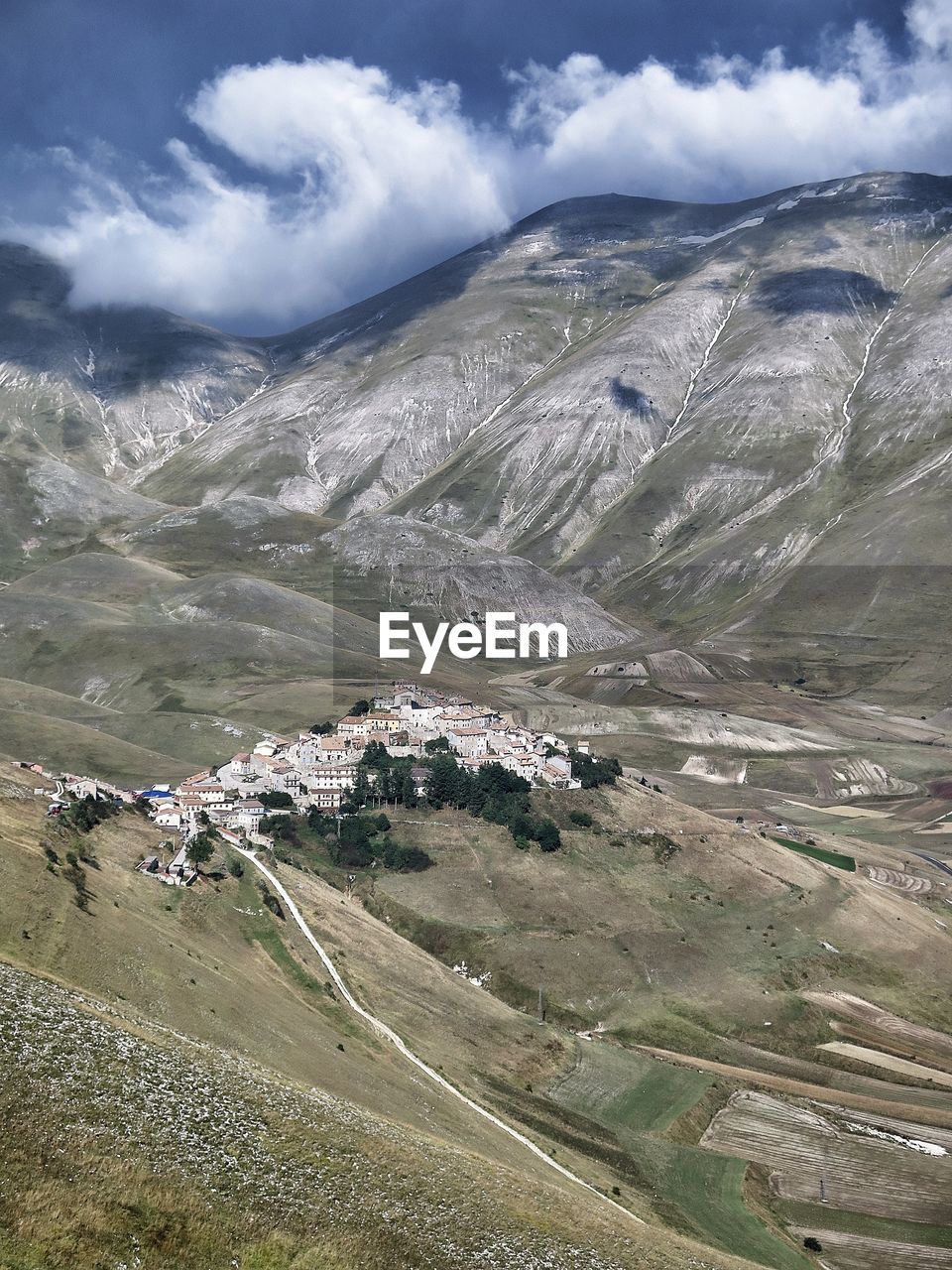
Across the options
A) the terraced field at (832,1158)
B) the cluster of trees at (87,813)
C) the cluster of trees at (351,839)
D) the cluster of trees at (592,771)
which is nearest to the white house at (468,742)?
the cluster of trees at (592,771)

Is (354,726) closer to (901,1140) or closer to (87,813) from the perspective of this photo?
(87,813)

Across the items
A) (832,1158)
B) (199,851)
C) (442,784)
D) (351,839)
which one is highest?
(199,851)

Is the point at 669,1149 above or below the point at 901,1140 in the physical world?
above

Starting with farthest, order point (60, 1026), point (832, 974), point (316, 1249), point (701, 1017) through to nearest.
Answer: point (832, 974)
point (701, 1017)
point (60, 1026)
point (316, 1249)

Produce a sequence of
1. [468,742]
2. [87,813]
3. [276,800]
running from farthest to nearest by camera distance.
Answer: [468,742], [276,800], [87,813]

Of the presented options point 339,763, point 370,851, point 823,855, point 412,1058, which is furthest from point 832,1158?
point 339,763

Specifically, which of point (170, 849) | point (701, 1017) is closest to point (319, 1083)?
point (170, 849)

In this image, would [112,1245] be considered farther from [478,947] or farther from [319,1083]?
[478,947]
